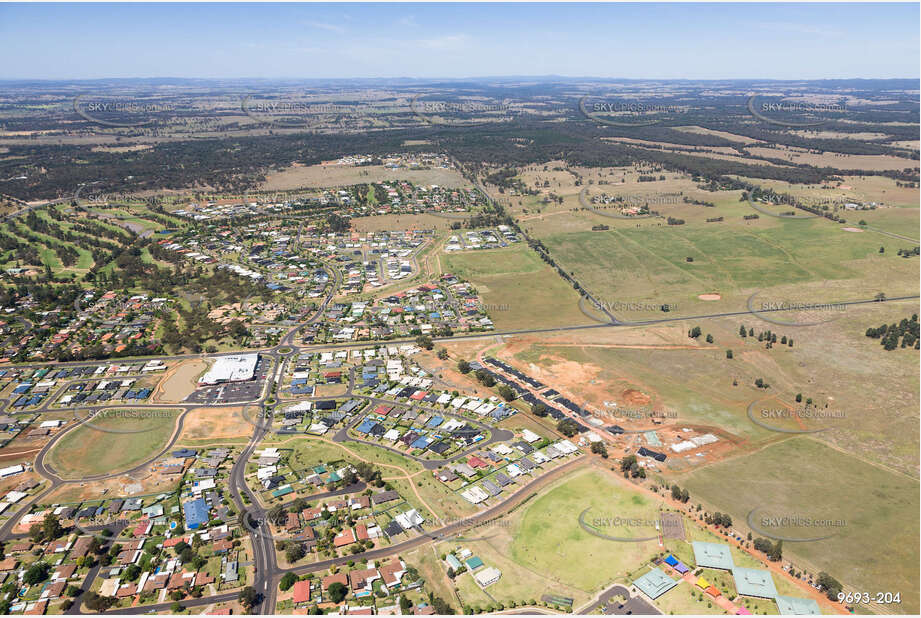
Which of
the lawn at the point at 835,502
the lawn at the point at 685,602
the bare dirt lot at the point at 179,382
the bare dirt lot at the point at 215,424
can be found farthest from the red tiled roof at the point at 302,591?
the bare dirt lot at the point at 179,382

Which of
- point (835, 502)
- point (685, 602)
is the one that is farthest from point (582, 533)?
point (835, 502)

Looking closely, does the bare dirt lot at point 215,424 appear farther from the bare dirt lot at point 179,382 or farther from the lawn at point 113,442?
the bare dirt lot at point 179,382

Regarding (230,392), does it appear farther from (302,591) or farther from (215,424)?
(302,591)

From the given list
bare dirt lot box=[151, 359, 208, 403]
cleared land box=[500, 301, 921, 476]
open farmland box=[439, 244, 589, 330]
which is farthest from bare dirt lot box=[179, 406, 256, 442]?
open farmland box=[439, 244, 589, 330]

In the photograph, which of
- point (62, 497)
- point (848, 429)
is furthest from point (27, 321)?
point (848, 429)

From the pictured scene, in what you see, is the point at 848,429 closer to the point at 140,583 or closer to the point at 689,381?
the point at 689,381

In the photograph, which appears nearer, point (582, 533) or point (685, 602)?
point (685, 602)

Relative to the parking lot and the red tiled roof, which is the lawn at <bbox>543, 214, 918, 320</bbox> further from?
the red tiled roof
